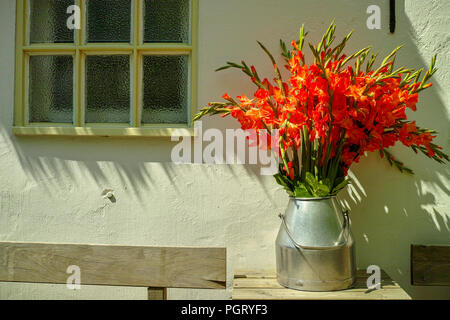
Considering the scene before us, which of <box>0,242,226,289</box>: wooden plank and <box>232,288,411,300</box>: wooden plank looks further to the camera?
<box>0,242,226,289</box>: wooden plank

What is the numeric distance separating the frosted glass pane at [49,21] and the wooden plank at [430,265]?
5.90 feet

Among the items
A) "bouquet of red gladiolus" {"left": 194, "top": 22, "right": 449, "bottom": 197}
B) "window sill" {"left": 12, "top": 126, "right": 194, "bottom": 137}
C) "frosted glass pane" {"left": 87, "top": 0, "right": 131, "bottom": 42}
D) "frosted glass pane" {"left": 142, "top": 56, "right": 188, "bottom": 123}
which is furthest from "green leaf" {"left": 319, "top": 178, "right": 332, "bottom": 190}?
"frosted glass pane" {"left": 87, "top": 0, "right": 131, "bottom": 42}

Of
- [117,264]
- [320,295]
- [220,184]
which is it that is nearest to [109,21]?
[220,184]

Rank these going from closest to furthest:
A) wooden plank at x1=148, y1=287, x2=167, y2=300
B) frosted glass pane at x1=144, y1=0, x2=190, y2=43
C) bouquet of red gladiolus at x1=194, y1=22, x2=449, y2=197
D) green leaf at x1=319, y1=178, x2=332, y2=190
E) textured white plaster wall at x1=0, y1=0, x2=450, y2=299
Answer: bouquet of red gladiolus at x1=194, y1=22, x2=449, y2=197, green leaf at x1=319, y1=178, x2=332, y2=190, wooden plank at x1=148, y1=287, x2=167, y2=300, textured white plaster wall at x1=0, y1=0, x2=450, y2=299, frosted glass pane at x1=144, y1=0, x2=190, y2=43

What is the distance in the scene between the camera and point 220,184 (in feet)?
6.00

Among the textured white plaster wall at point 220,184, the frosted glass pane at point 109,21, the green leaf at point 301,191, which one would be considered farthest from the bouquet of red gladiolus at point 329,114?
the frosted glass pane at point 109,21

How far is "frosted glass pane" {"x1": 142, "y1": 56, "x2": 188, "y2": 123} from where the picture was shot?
6.15 feet

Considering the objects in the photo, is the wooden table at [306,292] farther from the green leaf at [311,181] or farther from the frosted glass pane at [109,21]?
the frosted glass pane at [109,21]

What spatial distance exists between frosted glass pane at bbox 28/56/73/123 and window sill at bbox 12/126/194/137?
8cm

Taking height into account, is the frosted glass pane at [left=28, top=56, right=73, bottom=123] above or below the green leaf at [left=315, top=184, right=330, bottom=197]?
above

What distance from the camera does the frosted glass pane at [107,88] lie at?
1.90 meters

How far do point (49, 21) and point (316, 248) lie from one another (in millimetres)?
1552

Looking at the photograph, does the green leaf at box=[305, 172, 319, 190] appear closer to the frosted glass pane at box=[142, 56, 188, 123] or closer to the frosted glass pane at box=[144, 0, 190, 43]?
the frosted glass pane at box=[142, 56, 188, 123]

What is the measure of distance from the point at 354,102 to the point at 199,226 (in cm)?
85
